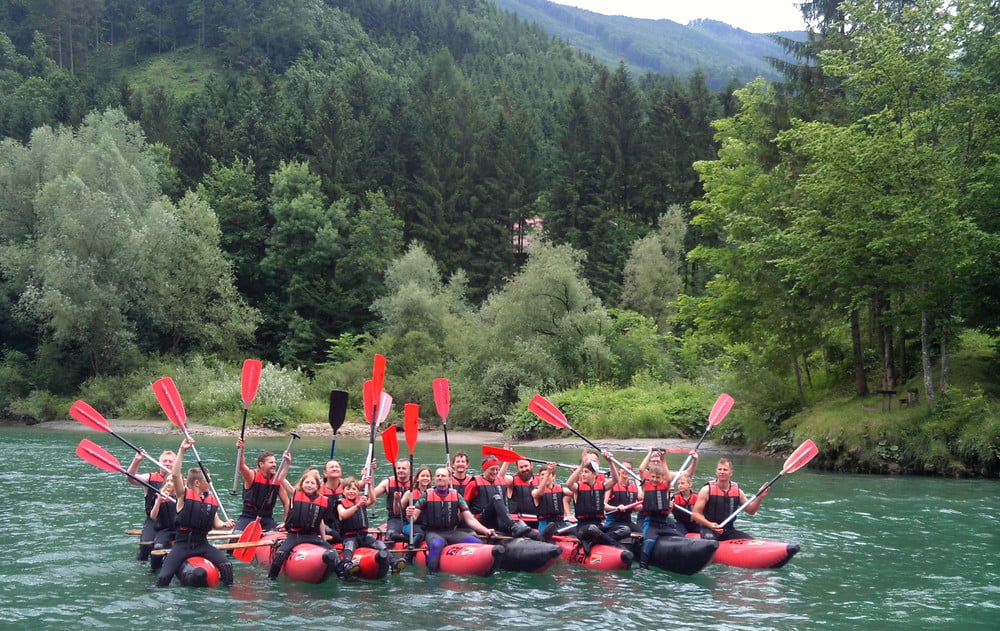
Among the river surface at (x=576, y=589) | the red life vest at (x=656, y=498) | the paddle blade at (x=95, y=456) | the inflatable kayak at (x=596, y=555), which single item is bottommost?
the river surface at (x=576, y=589)

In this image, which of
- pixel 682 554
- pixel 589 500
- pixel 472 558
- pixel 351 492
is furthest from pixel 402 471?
pixel 682 554

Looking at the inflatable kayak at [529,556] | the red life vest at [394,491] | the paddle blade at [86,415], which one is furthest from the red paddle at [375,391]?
the paddle blade at [86,415]

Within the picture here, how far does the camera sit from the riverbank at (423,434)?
29.3m

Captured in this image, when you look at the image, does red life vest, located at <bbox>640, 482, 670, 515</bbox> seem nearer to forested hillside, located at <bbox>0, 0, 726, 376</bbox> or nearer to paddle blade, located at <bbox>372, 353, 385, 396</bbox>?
paddle blade, located at <bbox>372, 353, 385, 396</bbox>

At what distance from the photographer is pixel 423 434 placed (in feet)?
120

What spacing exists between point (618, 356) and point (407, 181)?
2581 cm

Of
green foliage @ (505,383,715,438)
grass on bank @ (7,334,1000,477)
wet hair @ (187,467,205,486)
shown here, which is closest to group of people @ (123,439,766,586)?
wet hair @ (187,467,205,486)

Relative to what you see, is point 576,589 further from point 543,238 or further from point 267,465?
point 543,238

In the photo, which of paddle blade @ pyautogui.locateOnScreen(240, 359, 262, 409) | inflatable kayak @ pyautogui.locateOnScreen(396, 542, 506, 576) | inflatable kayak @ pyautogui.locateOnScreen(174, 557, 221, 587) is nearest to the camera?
inflatable kayak @ pyautogui.locateOnScreen(174, 557, 221, 587)

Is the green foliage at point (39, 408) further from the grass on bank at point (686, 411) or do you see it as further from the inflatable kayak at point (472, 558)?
the inflatable kayak at point (472, 558)

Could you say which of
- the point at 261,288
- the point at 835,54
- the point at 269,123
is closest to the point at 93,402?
the point at 261,288

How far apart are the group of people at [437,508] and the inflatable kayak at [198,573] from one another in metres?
0.12

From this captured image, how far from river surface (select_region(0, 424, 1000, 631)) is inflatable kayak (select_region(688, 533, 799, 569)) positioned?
0.50 feet

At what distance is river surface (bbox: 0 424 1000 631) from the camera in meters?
9.84
